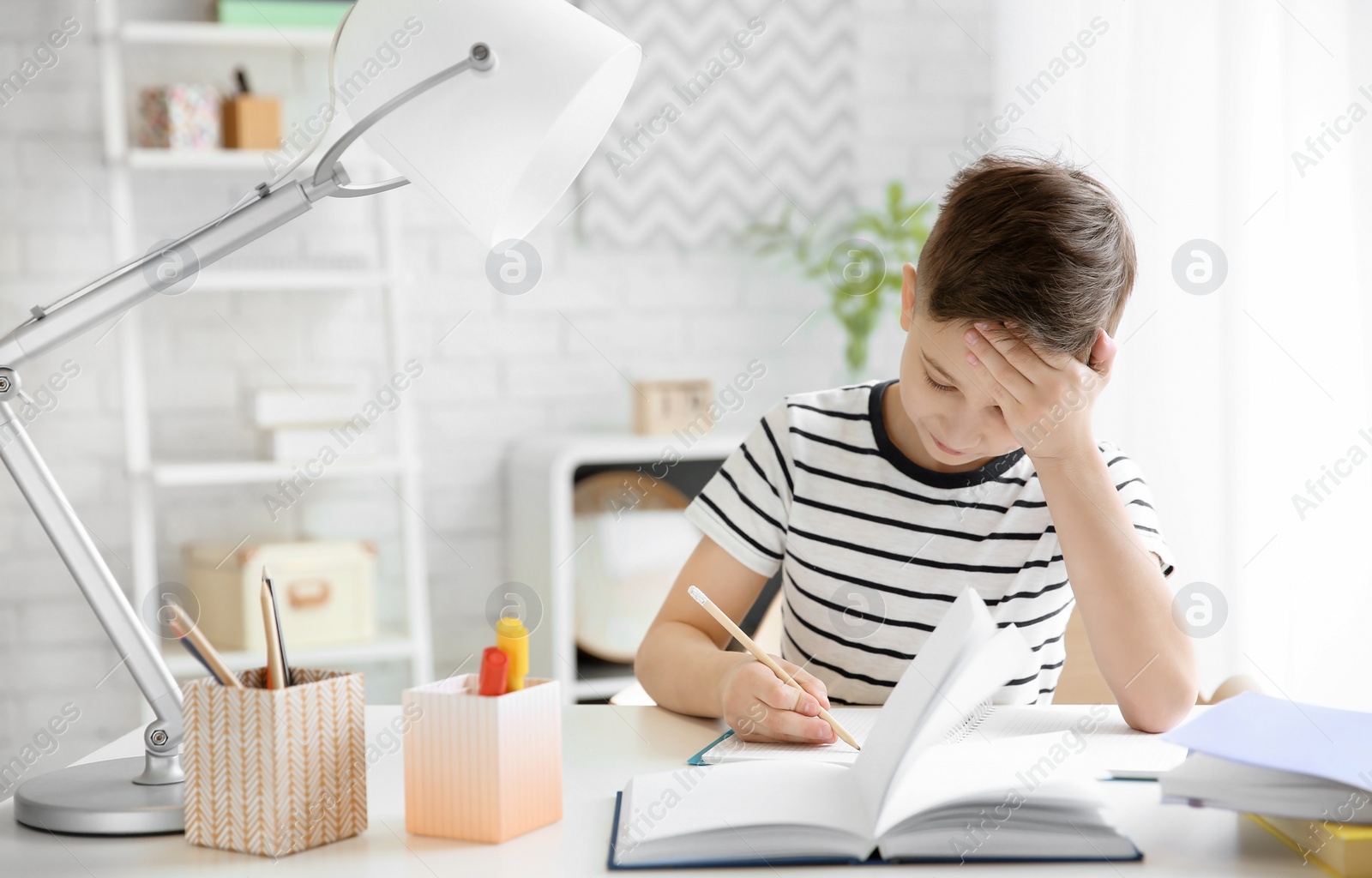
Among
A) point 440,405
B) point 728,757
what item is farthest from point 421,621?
point 728,757

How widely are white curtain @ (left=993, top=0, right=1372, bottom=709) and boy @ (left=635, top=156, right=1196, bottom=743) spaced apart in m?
0.63

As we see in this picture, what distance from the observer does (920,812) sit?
2.32 ft

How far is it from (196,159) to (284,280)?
0.85ft

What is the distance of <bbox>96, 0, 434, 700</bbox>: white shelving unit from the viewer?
6.89 ft

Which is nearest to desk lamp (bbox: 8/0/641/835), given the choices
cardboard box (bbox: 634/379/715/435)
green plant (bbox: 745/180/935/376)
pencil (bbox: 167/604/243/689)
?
pencil (bbox: 167/604/243/689)

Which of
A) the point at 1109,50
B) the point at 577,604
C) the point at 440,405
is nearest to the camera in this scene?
the point at 1109,50

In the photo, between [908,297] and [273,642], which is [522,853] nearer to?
[273,642]

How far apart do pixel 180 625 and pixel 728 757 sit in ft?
1.31

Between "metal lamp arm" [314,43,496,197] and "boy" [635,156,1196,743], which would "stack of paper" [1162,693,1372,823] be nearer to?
"boy" [635,156,1196,743]

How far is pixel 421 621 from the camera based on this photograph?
2.28 metres

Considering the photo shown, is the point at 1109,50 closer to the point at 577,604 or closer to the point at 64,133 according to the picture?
the point at 577,604

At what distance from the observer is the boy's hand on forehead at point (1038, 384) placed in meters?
1.01

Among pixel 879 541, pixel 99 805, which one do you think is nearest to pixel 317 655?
pixel 879 541

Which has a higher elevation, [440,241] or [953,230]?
[440,241]
